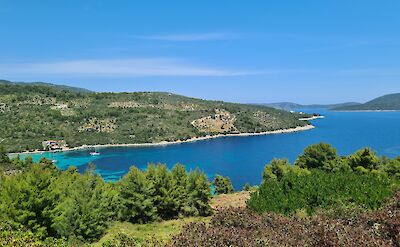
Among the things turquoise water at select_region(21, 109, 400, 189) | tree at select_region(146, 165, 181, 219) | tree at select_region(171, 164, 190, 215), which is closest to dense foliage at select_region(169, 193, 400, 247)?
tree at select_region(146, 165, 181, 219)

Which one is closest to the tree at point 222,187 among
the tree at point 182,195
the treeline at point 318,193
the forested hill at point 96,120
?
the tree at point 182,195

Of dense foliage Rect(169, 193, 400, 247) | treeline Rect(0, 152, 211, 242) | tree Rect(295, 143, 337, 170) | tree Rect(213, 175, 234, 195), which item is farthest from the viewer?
tree Rect(213, 175, 234, 195)

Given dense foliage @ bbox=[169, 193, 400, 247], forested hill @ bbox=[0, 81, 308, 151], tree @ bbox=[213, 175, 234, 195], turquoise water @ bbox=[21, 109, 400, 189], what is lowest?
turquoise water @ bbox=[21, 109, 400, 189]

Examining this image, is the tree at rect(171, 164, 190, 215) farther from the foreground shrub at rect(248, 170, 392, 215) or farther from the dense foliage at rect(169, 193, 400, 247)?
the dense foliage at rect(169, 193, 400, 247)

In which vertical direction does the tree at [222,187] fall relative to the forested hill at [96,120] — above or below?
below

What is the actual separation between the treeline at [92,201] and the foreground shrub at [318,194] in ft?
21.0

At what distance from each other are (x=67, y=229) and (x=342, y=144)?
137 m

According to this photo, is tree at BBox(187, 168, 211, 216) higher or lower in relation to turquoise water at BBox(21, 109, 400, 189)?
higher

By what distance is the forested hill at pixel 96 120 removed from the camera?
14075cm

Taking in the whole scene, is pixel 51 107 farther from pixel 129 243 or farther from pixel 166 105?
pixel 129 243

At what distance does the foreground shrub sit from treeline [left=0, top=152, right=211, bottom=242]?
6405 mm

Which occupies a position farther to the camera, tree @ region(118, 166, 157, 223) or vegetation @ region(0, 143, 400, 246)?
tree @ region(118, 166, 157, 223)

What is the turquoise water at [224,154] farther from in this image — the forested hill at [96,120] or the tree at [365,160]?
the tree at [365,160]

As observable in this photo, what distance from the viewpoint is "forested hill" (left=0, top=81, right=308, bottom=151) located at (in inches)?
5541
